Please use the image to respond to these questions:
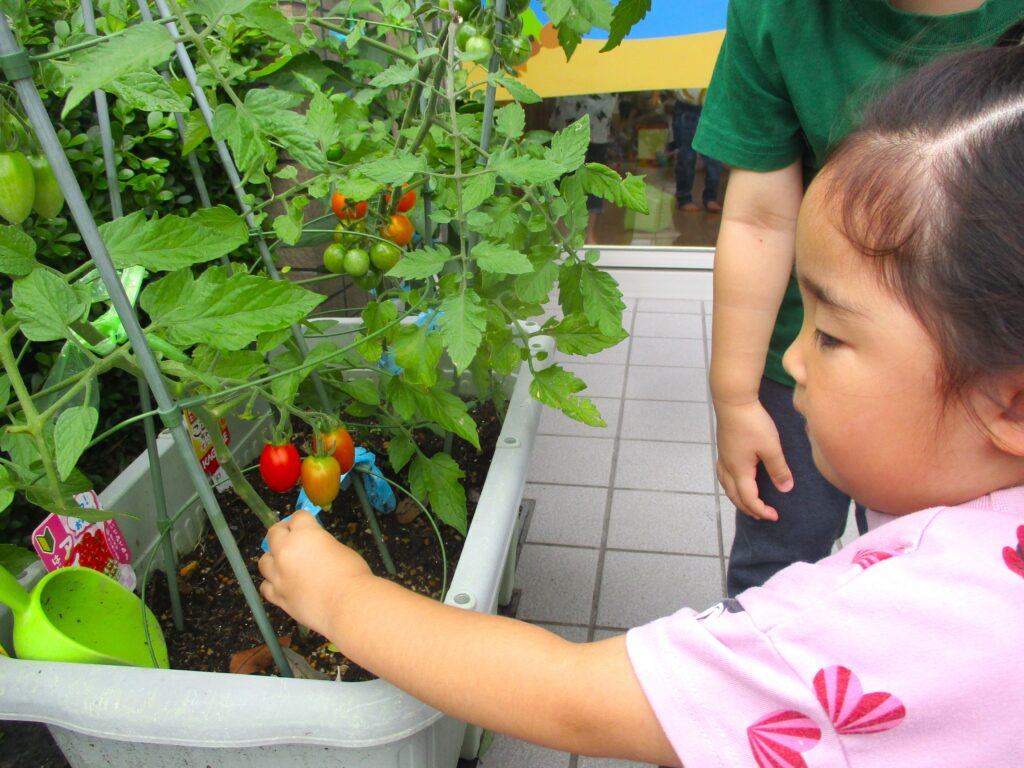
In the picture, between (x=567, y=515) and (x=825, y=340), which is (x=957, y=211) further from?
(x=567, y=515)

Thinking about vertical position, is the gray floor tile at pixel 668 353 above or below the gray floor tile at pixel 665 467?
below

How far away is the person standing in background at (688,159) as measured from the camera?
9.57 ft

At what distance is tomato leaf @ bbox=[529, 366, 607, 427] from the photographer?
100 centimetres

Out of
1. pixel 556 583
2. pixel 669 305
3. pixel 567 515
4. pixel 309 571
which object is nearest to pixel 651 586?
pixel 556 583

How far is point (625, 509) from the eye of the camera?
1.89 m

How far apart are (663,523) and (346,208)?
1.12m

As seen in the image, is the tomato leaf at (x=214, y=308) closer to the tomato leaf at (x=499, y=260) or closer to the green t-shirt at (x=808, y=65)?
the tomato leaf at (x=499, y=260)

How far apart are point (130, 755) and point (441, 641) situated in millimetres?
326

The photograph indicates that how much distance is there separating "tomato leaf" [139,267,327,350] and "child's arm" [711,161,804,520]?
20.4 inches

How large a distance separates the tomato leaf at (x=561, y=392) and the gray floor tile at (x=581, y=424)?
45.5 inches

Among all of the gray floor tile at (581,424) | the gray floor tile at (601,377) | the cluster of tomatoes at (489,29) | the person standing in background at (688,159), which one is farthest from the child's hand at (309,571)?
the person standing in background at (688,159)

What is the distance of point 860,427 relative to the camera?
56 cm

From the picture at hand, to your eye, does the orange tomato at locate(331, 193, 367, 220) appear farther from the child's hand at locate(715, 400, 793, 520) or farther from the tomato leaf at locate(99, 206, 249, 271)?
the child's hand at locate(715, 400, 793, 520)

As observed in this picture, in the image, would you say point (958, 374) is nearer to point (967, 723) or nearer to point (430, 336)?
point (967, 723)
